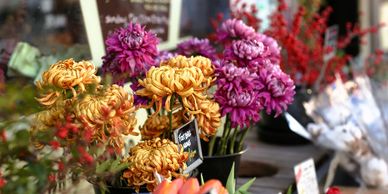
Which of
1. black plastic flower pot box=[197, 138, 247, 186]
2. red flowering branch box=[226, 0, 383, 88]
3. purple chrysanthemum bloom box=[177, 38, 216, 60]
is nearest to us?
black plastic flower pot box=[197, 138, 247, 186]

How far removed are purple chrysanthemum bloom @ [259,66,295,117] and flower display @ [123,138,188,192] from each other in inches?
8.7

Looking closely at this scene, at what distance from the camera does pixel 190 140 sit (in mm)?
1147

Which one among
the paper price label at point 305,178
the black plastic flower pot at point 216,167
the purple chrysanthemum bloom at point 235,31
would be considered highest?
the purple chrysanthemum bloom at point 235,31

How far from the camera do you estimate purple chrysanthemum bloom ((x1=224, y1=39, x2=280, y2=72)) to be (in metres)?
1.22

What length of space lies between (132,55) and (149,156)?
7.5 inches

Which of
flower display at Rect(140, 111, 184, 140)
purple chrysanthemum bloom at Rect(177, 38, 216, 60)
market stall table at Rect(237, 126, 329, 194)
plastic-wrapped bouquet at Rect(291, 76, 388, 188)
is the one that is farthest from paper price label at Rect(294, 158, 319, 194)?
flower display at Rect(140, 111, 184, 140)

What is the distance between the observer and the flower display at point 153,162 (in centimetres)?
103

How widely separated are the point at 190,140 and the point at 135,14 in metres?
0.76

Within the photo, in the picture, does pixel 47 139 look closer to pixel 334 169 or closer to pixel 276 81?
pixel 276 81

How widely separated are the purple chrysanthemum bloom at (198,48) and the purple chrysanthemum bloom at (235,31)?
0.03 m

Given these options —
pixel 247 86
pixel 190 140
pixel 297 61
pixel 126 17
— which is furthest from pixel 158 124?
pixel 297 61

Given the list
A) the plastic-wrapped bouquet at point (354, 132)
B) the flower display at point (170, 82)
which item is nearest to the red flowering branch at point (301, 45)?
the plastic-wrapped bouquet at point (354, 132)

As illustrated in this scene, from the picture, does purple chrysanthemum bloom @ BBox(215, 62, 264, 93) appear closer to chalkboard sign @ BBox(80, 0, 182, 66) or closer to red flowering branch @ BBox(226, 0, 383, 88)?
chalkboard sign @ BBox(80, 0, 182, 66)

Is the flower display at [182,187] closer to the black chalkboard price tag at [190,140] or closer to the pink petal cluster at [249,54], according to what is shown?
the black chalkboard price tag at [190,140]
